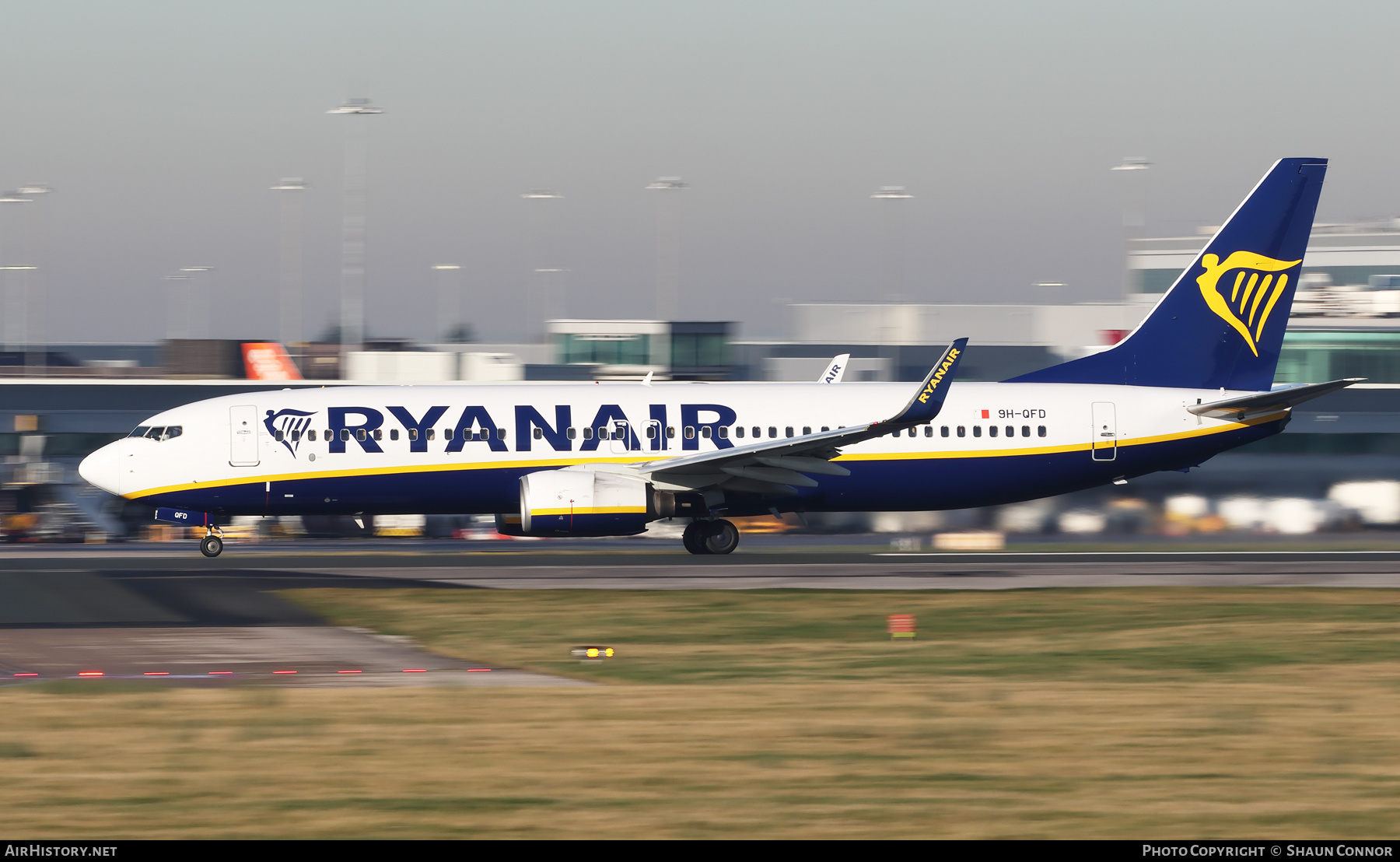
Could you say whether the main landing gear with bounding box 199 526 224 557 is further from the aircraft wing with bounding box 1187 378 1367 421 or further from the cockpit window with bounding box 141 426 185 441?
the aircraft wing with bounding box 1187 378 1367 421

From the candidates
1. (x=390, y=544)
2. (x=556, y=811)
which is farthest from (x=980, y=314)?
(x=556, y=811)

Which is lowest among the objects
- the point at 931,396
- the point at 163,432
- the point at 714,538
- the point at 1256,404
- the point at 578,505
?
the point at 714,538

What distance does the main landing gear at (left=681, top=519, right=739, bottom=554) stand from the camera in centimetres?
3294

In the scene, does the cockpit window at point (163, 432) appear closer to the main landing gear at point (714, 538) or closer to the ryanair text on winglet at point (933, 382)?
the main landing gear at point (714, 538)

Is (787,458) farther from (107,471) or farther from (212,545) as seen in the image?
(107,471)

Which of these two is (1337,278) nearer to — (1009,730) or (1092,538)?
(1092,538)

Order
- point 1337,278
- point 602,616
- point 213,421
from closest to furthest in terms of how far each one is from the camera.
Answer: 1. point 602,616
2. point 213,421
3. point 1337,278

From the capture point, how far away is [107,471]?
32.0 meters

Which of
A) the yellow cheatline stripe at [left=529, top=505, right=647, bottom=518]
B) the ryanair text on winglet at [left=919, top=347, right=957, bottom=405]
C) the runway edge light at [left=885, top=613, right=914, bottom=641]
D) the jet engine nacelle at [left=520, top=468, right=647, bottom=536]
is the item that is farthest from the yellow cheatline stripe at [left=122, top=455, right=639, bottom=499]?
the runway edge light at [left=885, top=613, right=914, bottom=641]

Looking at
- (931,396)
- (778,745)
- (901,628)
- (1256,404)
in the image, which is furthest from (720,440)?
(778,745)

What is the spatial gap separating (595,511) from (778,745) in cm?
1908

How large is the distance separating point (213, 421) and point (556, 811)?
80.8ft

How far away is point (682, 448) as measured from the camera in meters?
32.5

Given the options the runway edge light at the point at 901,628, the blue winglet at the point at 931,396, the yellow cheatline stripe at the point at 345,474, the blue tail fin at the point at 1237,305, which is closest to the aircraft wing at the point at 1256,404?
the blue tail fin at the point at 1237,305
